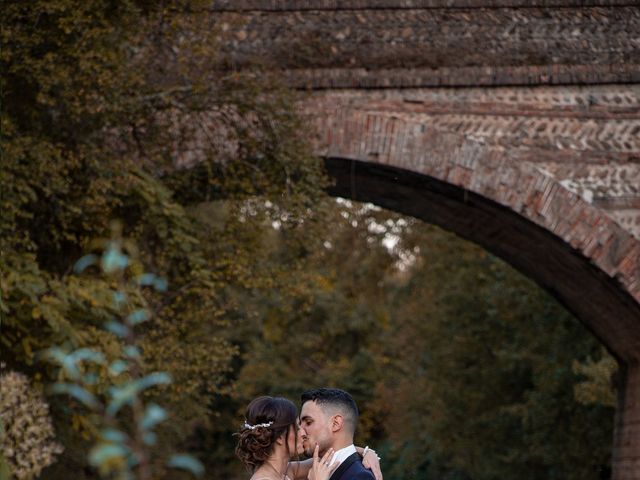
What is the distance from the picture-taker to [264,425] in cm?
418

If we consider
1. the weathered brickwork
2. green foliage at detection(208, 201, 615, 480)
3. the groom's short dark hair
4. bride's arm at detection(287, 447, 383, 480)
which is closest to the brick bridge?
the weathered brickwork

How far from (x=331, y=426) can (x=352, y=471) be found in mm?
168

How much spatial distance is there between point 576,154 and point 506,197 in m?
0.65

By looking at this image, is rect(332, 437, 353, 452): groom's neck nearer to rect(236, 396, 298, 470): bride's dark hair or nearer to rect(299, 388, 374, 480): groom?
rect(299, 388, 374, 480): groom

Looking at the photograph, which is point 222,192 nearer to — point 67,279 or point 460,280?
point 67,279

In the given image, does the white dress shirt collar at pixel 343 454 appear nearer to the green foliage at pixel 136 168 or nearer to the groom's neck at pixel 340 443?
the groom's neck at pixel 340 443

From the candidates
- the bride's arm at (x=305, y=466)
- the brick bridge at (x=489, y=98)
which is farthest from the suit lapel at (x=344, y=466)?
the brick bridge at (x=489, y=98)

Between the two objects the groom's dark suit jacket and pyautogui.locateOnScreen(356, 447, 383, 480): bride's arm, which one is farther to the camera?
pyautogui.locateOnScreen(356, 447, 383, 480): bride's arm

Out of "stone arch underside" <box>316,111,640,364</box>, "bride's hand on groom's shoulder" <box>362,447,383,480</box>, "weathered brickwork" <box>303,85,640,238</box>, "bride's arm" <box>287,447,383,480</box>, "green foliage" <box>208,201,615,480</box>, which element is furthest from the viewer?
"green foliage" <box>208,201,615,480</box>

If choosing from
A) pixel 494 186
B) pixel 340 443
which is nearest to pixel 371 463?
pixel 340 443

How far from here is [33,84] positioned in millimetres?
9898

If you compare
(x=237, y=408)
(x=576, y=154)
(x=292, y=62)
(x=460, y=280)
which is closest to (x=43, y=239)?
(x=292, y=62)

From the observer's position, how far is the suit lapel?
416 cm

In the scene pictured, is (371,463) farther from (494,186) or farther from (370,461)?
(494,186)
